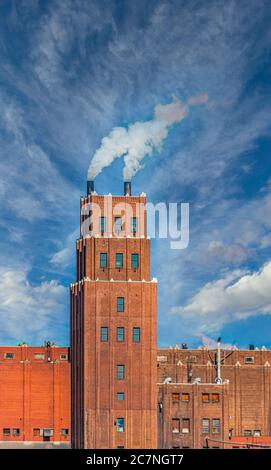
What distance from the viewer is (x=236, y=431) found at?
458 feet

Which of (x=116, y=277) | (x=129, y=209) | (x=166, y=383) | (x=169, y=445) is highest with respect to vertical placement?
(x=129, y=209)

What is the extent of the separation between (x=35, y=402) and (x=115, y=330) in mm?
22679

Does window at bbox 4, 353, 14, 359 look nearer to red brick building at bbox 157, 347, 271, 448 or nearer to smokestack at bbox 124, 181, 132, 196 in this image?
red brick building at bbox 157, 347, 271, 448

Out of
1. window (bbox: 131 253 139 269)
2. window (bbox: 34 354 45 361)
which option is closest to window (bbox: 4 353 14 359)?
window (bbox: 34 354 45 361)

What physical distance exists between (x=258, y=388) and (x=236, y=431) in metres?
6.76

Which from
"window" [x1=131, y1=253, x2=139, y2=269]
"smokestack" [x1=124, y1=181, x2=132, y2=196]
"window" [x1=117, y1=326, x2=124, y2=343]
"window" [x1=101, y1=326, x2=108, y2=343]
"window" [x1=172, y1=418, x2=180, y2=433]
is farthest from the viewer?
"smokestack" [x1=124, y1=181, x2=132, y2=196]

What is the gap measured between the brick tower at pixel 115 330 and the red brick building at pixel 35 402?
10215 mm

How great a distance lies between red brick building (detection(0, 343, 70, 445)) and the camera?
13712 cm

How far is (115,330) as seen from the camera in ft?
400

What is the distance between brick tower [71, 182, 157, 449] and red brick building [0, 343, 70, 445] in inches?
402
